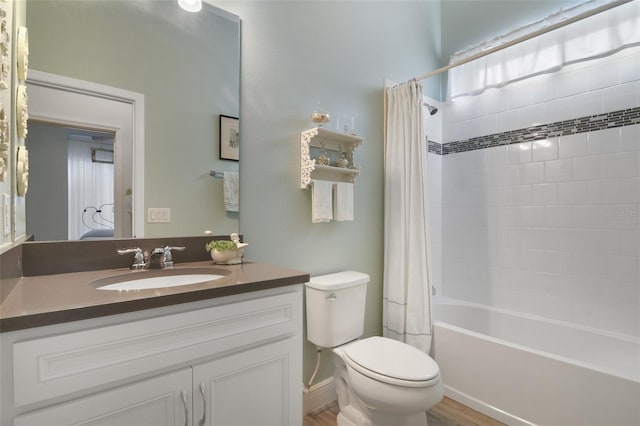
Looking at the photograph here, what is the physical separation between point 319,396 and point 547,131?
2304 millimetres

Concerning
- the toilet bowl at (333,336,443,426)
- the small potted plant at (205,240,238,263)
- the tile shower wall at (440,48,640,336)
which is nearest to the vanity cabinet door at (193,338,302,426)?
the toilet bowl at (333,336,443,426)

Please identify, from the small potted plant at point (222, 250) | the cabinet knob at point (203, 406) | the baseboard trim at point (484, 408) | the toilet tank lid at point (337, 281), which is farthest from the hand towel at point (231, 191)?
the baseboard trim at point (484, 408)

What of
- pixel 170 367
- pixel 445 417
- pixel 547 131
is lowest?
pixel 445 417

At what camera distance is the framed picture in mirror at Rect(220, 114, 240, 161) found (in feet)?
5.12

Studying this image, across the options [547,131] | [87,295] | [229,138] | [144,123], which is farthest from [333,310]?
[547,131]

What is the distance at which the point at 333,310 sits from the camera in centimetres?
171

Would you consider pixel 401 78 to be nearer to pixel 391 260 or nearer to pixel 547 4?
pixel 547 4

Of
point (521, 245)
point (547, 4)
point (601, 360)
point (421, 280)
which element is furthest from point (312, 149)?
point (601, 360)

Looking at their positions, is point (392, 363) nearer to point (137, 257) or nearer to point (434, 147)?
point (137, 257)

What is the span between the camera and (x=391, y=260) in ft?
7.10

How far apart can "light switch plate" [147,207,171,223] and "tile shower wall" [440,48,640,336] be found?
2.20 meters

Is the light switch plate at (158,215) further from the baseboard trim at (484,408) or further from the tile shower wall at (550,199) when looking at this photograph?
the tile shower wall at (550,199)

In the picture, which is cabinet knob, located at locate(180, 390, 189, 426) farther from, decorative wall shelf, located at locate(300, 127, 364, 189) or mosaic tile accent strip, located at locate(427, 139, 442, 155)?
mosaic tile accent strip, located at locate(427, 139, 442, 155)

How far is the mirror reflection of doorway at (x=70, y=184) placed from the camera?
1.18 m
